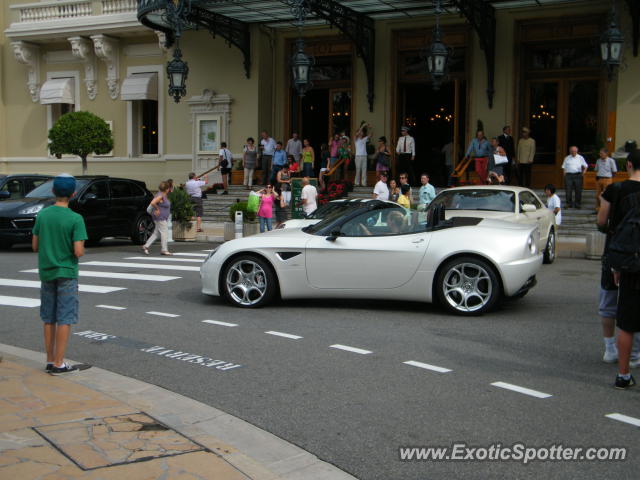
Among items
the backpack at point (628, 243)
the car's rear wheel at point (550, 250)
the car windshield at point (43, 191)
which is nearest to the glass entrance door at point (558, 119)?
the car's rear wheel at point (550, 250)

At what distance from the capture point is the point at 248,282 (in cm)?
972

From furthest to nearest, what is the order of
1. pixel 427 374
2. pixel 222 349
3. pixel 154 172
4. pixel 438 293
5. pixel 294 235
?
1. pixel 154 172
2. pixel 294 235
3. pixel 438 293
4. pixel 222 349
5. pixel 427 374

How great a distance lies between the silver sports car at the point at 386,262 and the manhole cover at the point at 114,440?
4.45 m

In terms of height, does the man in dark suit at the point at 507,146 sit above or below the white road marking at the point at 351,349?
above

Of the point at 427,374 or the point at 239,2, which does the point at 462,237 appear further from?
the point at 239,2

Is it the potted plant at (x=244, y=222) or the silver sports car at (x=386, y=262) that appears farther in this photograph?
the potted plant at (x=244, y=222)

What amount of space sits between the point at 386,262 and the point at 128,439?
4939mm

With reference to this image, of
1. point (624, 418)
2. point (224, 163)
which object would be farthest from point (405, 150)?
point (624, 418)

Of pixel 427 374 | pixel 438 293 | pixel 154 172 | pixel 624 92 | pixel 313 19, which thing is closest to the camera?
pixel 427 374

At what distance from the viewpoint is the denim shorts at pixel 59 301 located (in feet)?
21.1

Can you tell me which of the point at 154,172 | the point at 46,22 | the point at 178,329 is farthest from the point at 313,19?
the point at 178,329

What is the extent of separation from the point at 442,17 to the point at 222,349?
19.8 meters

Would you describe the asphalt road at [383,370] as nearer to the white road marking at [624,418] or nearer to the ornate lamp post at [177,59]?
the white road marking at [624,418]

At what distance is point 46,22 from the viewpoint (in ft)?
99.9
